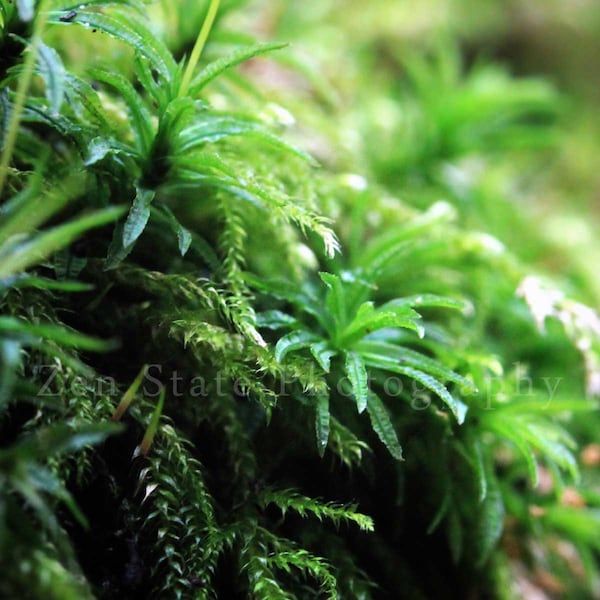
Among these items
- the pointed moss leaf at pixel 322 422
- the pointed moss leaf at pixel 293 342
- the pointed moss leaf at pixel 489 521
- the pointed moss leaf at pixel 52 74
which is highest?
the pointed moss leaf at pixel 52 74

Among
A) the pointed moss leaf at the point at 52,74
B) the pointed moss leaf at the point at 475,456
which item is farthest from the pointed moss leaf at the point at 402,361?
the pointed moss leaf at the point at 52,74

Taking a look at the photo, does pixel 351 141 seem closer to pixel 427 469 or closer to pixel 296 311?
pixel 296 311

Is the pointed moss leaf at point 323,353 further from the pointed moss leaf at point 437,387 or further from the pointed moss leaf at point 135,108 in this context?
the pointed moss leaf at point 135,108

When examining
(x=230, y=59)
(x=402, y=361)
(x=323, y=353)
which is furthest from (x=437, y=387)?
(x=230, y=59)

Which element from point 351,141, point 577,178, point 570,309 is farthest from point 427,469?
point 577,178

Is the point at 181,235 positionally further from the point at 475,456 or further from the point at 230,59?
the point at 475,456

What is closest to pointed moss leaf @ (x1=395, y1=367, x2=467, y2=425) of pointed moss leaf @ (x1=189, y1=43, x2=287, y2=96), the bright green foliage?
the bright green foliage

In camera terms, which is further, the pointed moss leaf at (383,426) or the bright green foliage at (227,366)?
the pointed moss leaf at (383,426)

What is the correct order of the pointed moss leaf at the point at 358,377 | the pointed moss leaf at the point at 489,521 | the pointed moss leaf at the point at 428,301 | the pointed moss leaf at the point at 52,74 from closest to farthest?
the pointed moss leaf at the point at 52,74, the pointed moss leaf at the point at 358,377, the pointed moss leaf at the point at 428,301, the pointed moss leaf at the point at 489,521
